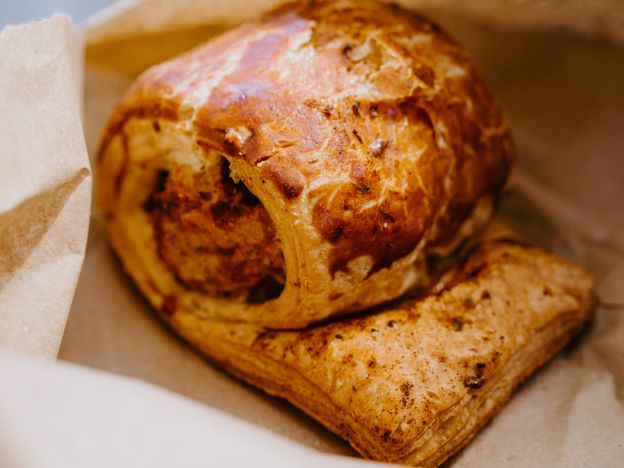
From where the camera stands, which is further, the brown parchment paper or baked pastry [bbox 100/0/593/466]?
baked pastry [bbox 100/0/593/466]

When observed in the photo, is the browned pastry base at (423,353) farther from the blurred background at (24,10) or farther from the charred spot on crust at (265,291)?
the blurred background at (24,10)

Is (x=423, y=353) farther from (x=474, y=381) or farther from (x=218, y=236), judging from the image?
(x=218, y=236)

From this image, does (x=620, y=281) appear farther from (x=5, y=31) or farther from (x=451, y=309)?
(x=5, y=31)

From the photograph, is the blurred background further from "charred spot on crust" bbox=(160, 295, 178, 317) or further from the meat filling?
"charred spot on crust" bbox=(160, 295, 178, 317)

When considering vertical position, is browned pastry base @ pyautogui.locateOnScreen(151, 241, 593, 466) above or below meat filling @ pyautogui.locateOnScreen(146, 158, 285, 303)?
below

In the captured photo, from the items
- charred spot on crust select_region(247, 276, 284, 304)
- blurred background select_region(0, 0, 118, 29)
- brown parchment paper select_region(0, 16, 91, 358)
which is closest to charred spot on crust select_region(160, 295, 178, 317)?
charred spot on crust select_region(247, 276, 284, 304)

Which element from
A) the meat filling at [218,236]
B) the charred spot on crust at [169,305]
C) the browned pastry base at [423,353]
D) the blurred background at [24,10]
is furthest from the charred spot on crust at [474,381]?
the blurred background at [24,10]

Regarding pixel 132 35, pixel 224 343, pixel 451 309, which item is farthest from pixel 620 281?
pixel 132 35
